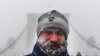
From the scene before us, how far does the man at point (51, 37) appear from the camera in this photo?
66cm

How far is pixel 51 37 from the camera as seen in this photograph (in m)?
0.66

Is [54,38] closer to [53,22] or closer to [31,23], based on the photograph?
[53,22]

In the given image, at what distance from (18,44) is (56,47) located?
26.7 inches

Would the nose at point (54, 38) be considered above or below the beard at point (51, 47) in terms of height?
above

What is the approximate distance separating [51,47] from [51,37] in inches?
1.2

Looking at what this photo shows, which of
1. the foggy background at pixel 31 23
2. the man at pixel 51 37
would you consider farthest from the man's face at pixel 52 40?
the foggy background at pixel 31 23

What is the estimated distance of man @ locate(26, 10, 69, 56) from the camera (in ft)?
2.17

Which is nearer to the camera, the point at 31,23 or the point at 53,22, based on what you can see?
the point at 53,22

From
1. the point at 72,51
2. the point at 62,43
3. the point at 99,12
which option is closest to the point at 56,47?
the point at 62,43

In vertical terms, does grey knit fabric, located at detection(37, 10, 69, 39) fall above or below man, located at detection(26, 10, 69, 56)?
above

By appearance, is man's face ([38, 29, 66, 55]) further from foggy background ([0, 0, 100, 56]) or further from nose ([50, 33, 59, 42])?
foggy background ([0, 0, 100, 56])

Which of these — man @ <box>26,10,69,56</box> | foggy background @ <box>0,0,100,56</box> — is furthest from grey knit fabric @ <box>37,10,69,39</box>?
foggy background @ <box>0,0,100,56</box>

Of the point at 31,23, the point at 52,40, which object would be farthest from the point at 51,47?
the point at 31,23

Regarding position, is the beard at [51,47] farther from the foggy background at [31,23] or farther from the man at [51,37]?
the foggy background at [31,23]
